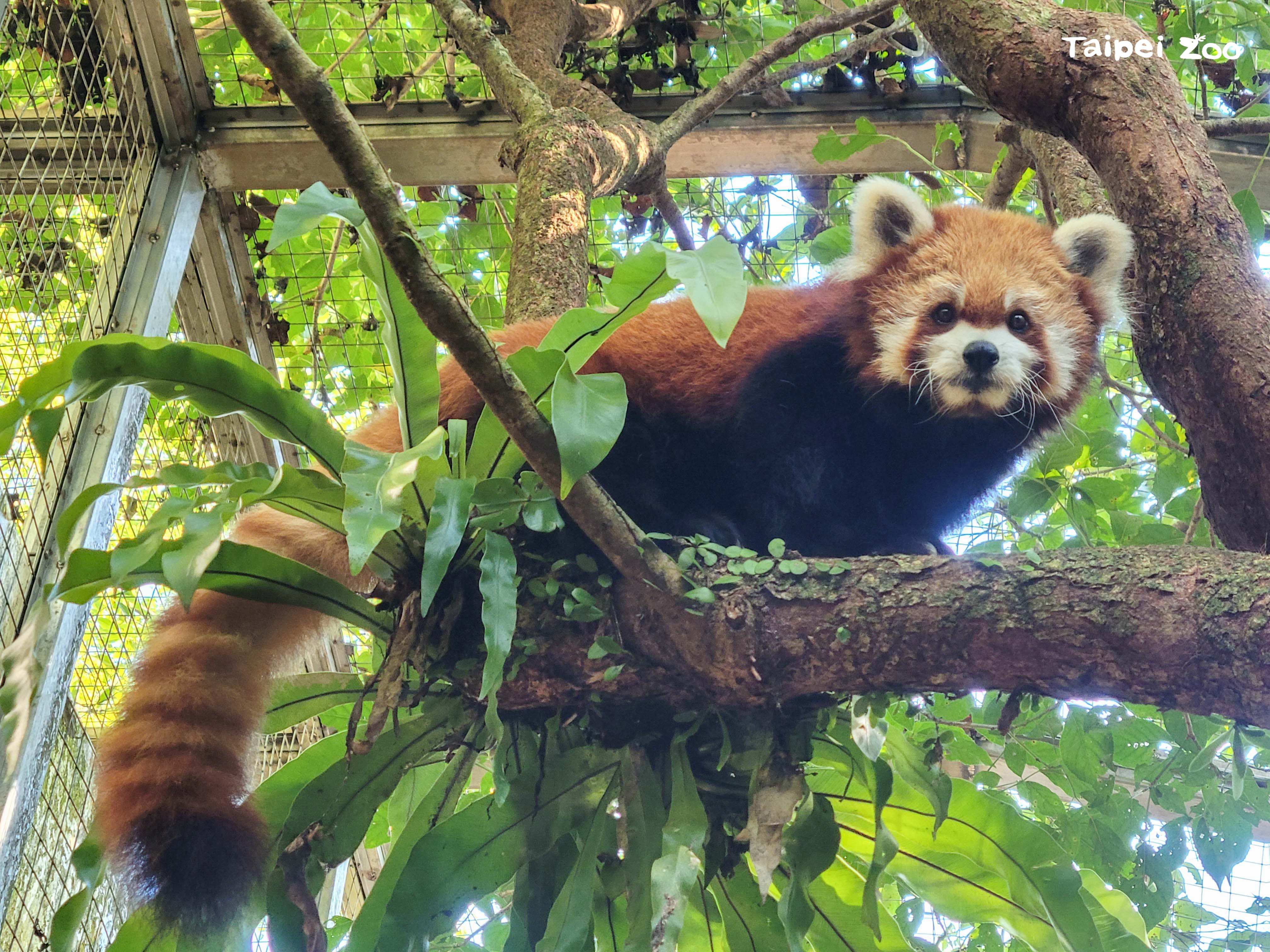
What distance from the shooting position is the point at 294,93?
54.3 inches

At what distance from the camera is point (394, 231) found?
4.59 ft

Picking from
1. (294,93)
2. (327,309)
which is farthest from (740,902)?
(327,309)

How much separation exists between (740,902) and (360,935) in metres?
0.73

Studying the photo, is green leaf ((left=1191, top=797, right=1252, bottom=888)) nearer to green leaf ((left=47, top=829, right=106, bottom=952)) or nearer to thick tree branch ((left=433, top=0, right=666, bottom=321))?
thick tree branch ((left=433, top=0, right=666, bottom=321))

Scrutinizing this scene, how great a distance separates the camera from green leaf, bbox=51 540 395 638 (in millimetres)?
1573

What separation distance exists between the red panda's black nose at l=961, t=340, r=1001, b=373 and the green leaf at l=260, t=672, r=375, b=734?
1.56 m

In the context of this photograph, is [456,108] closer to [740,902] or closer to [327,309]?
[327,309]

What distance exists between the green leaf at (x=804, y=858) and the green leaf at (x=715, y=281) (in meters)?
0.93

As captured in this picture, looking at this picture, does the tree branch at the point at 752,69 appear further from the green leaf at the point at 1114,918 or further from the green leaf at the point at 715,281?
the green leaf at the point at 1114,918

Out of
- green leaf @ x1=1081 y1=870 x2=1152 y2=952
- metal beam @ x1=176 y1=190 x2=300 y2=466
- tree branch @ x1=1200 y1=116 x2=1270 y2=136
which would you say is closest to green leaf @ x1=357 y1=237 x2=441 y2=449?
green leaf @ x1=1081 y1=870 x2=1152 y2=952

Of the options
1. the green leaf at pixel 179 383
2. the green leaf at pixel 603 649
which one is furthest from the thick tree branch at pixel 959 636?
the green leaf at pixel 179 383

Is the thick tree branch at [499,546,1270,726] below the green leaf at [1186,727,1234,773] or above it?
above

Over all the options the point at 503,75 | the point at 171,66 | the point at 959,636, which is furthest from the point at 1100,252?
the point at 171,66

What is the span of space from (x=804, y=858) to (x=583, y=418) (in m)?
0.91
